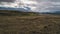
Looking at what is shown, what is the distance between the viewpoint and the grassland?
0.96m

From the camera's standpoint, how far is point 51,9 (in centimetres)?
97

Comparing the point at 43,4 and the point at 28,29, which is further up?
the point at 43,4

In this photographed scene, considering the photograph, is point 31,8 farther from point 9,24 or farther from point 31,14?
point 9,24

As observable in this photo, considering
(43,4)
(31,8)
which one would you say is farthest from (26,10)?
(43,4)

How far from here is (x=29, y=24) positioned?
97 centimetres

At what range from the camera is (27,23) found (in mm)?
969

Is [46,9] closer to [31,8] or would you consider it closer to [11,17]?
[31,8]

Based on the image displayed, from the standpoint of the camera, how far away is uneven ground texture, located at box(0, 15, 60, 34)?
0.97 metres

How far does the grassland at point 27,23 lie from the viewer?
96 centimetres

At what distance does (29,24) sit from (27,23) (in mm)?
17

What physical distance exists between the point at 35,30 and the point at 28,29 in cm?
5

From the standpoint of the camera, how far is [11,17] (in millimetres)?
961

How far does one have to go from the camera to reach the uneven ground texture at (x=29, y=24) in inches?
38.0

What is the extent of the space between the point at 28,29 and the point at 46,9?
0.66 feet
